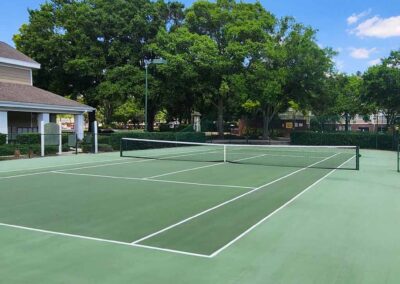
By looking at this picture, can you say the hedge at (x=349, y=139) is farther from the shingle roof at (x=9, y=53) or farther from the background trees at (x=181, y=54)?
the shingle roof at (x=9, y=53)

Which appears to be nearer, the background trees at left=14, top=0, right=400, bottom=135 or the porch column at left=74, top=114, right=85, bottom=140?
the porch column at left=74, top=114, right=85, bottom=140

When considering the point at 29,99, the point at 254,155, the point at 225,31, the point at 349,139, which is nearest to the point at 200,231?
the point at 254,155

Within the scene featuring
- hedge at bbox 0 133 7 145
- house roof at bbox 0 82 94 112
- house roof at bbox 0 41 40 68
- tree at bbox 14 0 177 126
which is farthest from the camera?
tree at bbox 14 0 177 126

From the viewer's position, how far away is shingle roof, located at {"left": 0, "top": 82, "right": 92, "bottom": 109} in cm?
2770

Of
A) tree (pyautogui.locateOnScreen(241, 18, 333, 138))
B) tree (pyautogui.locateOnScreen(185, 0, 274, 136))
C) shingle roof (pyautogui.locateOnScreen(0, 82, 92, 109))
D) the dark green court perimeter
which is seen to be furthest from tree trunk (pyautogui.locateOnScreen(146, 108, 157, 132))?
the dark green court perimeter

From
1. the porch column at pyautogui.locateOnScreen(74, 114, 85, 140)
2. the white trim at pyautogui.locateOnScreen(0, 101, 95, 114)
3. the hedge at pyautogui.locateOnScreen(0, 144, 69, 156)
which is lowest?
the hedge at pyautogui.locateOnScreen(0, 144, 69, 156)

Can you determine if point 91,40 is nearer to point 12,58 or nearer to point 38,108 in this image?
point 12,58

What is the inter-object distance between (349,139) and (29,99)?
2458cm

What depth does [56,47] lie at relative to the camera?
4053 cm

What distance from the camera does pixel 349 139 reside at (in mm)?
36281

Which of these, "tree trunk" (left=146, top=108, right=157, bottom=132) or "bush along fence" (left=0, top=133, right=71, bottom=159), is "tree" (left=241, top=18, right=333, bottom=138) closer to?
"tree trunk" (left=146, top=108, right=157, bottom=132)

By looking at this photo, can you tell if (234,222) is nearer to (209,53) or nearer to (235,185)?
(235,185)

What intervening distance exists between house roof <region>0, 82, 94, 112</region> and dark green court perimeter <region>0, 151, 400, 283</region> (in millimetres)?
14374

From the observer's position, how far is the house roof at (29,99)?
27.3m
